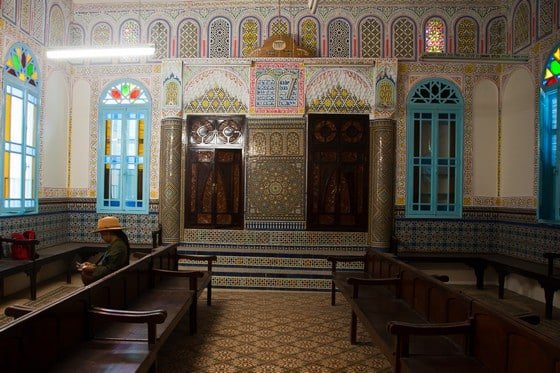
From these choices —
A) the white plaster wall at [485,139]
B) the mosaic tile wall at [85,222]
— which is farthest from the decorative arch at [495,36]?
the mosaic tile wall at [85,222]

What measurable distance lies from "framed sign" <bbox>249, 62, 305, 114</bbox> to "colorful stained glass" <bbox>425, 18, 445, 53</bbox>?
8.38 ft

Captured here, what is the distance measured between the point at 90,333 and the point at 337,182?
566cm

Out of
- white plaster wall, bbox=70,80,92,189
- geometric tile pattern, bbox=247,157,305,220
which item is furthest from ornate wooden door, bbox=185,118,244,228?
white plaster wall, bbox=70,80,92,189

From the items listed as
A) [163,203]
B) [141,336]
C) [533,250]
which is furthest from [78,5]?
[533,250]

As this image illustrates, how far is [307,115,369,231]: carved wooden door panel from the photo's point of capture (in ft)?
26.3

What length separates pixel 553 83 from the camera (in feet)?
21.7

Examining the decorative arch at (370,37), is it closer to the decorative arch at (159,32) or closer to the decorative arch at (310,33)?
the decorative arch at (310,33)

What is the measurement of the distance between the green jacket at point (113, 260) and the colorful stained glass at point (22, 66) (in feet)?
13.0

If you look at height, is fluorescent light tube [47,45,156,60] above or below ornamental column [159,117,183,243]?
above

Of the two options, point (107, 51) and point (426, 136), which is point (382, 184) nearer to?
point (426, 136)

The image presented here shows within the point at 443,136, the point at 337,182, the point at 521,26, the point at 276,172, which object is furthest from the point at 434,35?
the point at 276,172

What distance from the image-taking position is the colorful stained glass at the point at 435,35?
26.9 ft

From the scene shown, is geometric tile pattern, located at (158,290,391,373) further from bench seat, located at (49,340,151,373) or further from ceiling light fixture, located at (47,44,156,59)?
ceiling light fixture, located at (47,44,156,59)

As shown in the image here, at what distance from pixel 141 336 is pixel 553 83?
686 centimetres
